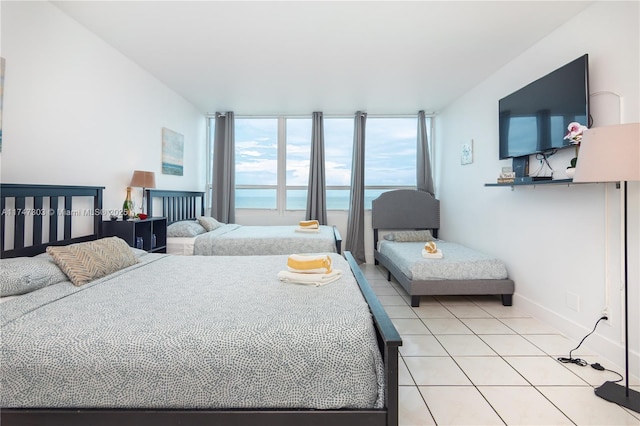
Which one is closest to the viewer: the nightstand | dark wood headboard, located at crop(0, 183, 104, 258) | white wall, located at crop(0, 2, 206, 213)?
dark wood headboard, located at crop(0, 183, 104, 258)

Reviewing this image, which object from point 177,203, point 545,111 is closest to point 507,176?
point 545,111

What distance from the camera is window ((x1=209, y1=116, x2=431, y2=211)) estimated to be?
19.5 feet

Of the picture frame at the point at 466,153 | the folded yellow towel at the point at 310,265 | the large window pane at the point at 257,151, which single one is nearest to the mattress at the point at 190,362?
the folded yellow towel at the point at 310,265

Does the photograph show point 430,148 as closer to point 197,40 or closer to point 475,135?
point 475,135

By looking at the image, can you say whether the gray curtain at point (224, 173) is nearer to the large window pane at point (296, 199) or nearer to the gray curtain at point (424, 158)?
the large window pane at point (296, 199)

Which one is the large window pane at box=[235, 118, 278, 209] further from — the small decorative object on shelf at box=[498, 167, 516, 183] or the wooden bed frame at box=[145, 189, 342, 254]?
the small decorative object on shelf at box=[498, 167, 516, 183]

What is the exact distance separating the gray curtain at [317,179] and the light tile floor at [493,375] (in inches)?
109

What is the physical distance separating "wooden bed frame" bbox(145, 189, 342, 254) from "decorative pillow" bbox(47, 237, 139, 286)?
5.10 feet

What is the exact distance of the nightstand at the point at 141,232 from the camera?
3.09 m

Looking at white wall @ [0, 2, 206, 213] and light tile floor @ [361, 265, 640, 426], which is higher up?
white wall @ [0, 2, 206, 213]

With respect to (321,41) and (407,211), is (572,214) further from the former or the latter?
(407,211)

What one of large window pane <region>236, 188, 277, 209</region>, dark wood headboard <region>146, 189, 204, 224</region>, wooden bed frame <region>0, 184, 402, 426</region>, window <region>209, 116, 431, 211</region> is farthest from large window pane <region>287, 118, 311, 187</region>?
wooden bed frame <region>0, 184, 402, 426</region>

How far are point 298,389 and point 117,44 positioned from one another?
3592 millimetres

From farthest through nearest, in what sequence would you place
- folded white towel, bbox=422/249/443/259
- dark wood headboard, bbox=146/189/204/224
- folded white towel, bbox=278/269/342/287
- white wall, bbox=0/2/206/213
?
dark wood headboard, bbox=146/189/204/224, folded white towel, bbox=422/249/443/259, white wall, bbox=0/2/206/213, folded white towel, bbox=278/269/342/287
